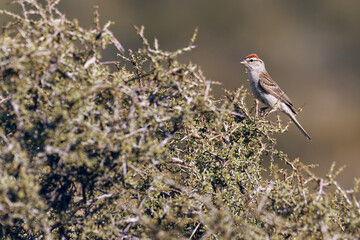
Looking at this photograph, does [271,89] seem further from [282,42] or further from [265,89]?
[282,42]

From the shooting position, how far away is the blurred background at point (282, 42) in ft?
62.4

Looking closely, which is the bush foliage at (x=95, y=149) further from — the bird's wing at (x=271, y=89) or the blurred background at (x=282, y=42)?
the blurred background at (x=282, y=42)

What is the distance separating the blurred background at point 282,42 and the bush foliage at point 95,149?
550 inches

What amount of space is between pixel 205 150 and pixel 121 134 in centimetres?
96

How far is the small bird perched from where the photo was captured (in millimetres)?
7320

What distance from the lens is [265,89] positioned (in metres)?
7.38

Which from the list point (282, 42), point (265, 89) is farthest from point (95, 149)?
point (282, 42)

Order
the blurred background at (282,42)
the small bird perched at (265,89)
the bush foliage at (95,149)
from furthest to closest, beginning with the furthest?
the blurred background at (282,42), the small bird perched at (265,89), the bush foliage at (95,149)

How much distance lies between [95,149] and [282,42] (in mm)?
Answer: 24809

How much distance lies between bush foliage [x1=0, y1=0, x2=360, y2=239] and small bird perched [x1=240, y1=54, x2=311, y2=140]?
4189mm

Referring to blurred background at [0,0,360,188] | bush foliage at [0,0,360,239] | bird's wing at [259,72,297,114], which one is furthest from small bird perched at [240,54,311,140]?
blurred background at [0,0,360,188]

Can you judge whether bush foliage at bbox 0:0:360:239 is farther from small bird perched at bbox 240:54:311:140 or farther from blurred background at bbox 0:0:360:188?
blurred background at bbox 0:0:360:188

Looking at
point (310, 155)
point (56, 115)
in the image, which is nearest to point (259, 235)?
point (56, 115)

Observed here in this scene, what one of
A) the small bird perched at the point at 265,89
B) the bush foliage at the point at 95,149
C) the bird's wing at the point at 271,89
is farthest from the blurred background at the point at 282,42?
the bush foliage at the point at 95,149
